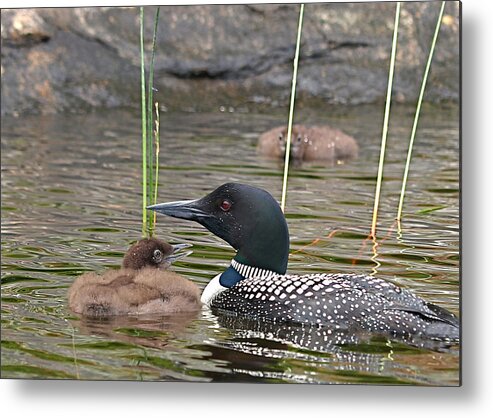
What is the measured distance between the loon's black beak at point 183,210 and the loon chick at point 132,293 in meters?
0.22

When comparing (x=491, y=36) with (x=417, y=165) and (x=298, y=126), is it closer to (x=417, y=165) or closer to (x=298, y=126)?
(x=417, y=165)

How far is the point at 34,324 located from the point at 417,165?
2914 millimetres

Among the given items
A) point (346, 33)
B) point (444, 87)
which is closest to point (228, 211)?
point (444, 87)

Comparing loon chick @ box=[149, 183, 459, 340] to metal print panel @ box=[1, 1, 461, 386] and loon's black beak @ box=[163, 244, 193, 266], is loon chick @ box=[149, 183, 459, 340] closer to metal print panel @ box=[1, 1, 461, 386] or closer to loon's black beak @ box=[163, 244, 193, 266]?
metal print panel @ box=[1, 1, 461, 386]

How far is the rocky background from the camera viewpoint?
23.5 ft

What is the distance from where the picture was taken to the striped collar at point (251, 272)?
17.4 ft

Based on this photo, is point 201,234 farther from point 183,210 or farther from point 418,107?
point 418,107

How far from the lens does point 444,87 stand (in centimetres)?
627

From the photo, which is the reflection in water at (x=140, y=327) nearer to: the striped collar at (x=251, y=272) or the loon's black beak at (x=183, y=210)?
the striped collar at (x=251, y=272)

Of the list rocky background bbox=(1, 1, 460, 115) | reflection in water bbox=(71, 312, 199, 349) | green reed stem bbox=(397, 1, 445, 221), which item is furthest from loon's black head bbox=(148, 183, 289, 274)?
rocky background bbox=(1, 1, 460, 115)

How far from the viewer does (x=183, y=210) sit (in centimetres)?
538

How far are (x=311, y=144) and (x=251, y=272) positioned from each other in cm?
313

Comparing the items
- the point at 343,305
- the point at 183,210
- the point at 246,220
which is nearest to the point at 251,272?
the point at 246,220

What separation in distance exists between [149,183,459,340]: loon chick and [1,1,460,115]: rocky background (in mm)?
1731
